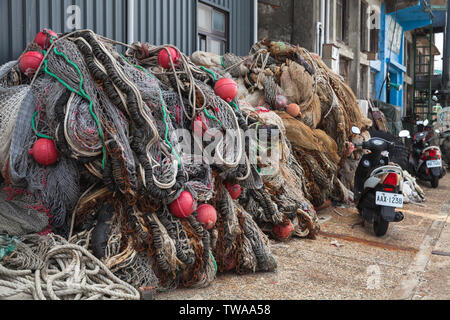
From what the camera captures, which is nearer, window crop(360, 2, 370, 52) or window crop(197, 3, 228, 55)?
window crop(197, 3, 228, 55)

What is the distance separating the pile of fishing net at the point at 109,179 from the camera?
3.33m

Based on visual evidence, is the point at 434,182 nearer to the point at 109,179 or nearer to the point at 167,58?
the point at 167,58

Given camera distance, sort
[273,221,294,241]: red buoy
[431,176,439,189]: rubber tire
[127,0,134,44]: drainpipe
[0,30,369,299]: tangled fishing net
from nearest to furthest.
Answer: [0,30,369,299]: tangled fishing net
[273,221,294,241]: red buoy
[127,0,134,44]: drainpipe
[431,176,439,189]: rubber tire

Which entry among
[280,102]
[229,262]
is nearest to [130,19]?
[280,102]

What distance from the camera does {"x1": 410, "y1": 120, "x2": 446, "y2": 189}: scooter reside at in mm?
9547

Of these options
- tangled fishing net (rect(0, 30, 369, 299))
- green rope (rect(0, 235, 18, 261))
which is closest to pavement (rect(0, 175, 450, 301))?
tangled fishing net (rect(0, 30, 369, 299))

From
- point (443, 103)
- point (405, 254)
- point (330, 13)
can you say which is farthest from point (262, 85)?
point (443, 103)

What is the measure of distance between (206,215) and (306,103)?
354 centimetres

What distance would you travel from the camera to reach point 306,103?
6.77 metres

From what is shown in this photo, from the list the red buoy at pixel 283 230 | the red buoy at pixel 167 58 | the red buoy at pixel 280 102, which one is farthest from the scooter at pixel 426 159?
the red buoy at pixel 167 58

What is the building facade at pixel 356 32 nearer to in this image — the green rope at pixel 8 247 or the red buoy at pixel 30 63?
the red buoy at pixel 30 63

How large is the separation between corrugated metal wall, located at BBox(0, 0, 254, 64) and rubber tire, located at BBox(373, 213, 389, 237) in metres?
3.96

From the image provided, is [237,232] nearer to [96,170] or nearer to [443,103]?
[96,170]

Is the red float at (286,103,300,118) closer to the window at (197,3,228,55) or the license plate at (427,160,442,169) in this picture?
the window at (197,3,228,55)
